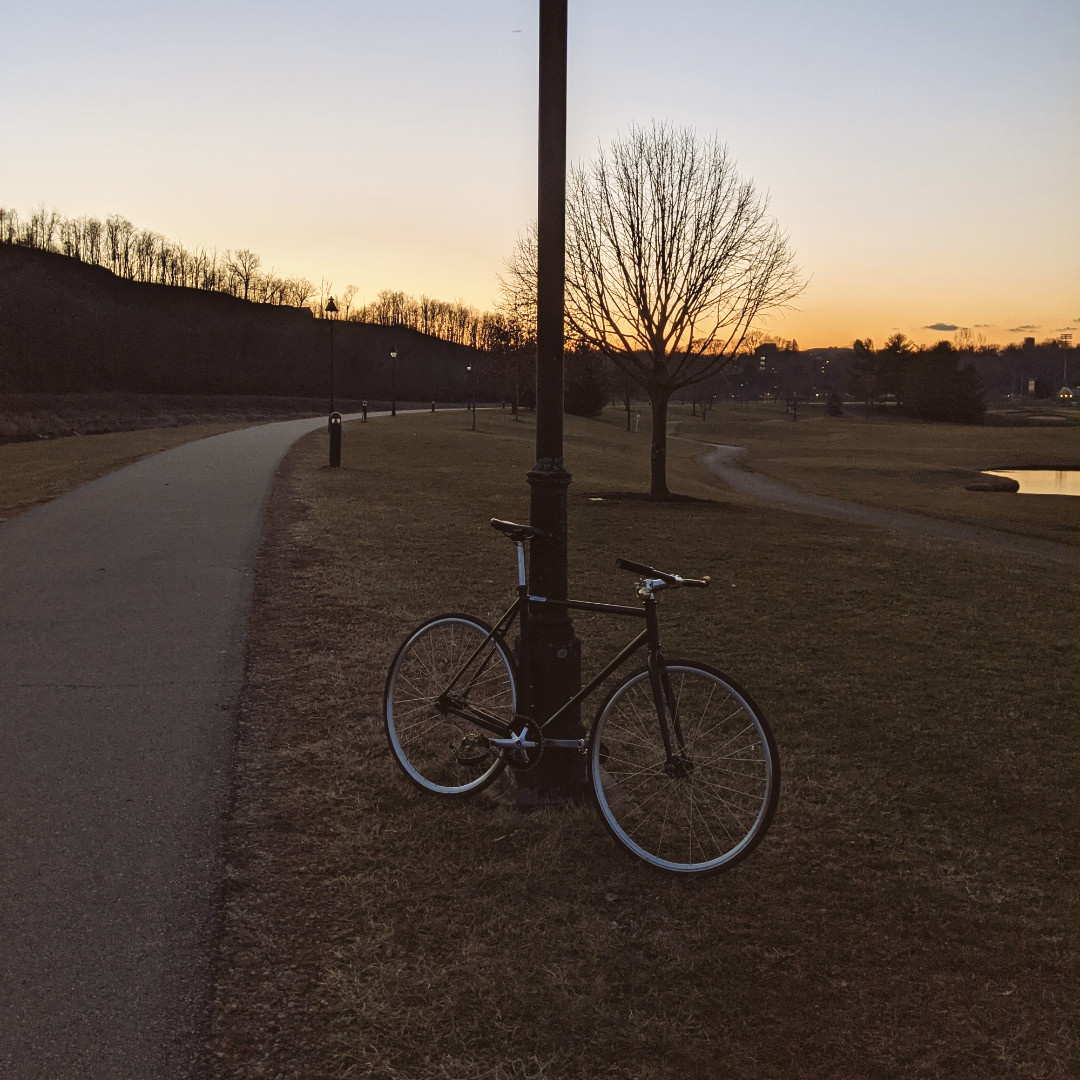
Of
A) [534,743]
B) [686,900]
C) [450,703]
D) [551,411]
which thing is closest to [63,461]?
[450,703]

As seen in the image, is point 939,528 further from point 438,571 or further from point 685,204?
point 438,571

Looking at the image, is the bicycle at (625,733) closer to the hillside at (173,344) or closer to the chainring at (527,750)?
the chainring at (527,750)

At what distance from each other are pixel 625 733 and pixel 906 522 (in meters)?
20.0

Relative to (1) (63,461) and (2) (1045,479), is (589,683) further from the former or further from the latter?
(2) (1045,479)

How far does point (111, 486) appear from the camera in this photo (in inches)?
656

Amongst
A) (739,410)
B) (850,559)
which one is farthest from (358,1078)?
(739,410)

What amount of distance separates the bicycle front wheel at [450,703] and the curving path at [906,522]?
13259 mm

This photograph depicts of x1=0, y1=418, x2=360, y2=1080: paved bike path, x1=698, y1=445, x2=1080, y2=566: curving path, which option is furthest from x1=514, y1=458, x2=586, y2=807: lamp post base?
x1=698, y1=445, x2=1080, y2=566: curving path

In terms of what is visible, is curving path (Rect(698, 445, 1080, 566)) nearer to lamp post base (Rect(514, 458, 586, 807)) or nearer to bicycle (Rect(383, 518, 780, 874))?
bicycle (Rect(383, 518, 780, 874))

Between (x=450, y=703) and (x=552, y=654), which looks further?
(x=450, y=703)

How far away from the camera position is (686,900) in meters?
3.39

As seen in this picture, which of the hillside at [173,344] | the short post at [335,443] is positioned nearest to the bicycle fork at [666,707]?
the short post at [335,443]

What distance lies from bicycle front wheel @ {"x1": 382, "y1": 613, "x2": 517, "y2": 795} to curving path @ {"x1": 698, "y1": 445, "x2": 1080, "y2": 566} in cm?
1326

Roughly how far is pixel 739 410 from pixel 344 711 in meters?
130
